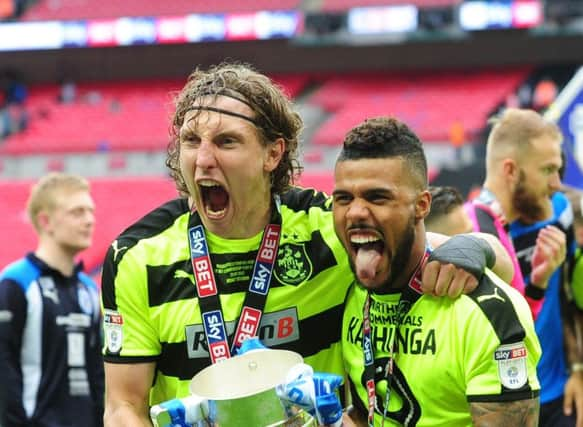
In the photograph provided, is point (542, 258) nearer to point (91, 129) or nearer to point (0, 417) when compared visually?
point (0, 417)

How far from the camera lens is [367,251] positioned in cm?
273

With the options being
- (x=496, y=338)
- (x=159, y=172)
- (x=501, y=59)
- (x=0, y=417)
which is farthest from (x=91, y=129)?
(x=496, y=338)

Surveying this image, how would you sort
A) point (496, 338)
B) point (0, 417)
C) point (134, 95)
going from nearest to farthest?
point (496, 338) < point (0, 417) < point (134, 95)

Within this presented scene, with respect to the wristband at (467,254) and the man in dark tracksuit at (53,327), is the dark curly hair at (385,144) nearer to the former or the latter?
the wristband at (467,254)

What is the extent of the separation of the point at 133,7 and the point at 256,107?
73.0 ft

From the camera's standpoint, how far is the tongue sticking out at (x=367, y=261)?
272 centimetres

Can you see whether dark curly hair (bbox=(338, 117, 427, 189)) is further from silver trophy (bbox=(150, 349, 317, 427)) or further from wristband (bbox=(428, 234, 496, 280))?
silver trophy (bbox=(150, 349, 317, 427))

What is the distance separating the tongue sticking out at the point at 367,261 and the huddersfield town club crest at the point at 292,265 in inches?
18.1

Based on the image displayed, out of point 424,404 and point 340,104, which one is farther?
point 340,104

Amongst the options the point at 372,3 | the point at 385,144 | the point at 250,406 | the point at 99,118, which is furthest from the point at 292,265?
the point at 99,118

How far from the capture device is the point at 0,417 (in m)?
5.35

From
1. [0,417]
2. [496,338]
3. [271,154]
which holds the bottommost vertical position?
[0,417]

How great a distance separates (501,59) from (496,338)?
816 inches

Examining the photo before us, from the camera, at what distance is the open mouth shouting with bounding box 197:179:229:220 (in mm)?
3039
